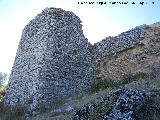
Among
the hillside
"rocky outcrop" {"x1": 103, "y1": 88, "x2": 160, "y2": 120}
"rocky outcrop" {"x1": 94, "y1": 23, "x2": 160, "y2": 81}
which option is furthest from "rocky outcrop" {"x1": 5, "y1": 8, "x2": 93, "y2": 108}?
"rocky outcrop" {"x1": 103, "y1": 88, "x2": 160, "y2": 120}

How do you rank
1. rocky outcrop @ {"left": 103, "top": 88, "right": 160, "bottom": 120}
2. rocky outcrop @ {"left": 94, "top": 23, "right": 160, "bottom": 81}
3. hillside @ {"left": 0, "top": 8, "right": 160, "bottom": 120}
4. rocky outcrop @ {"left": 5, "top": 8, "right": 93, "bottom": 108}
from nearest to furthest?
rocky outcrop @ {"left": 103, "top": 88, "right": 160, "bottom": 120}
hillside @ {"left": 0, "top": 8, "right": 160, "bottom": 120}
rocky outcrop @ {"left": 5, "top": 8, "right": 93, "bottom": 108}
rocky outcrop @ {"left": 94, "top": 23, "right": 160, "bottom": 81}

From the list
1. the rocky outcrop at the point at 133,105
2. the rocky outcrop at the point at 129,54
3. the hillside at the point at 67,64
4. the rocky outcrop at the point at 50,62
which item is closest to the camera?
the rocky outcrop at the point at 133,105

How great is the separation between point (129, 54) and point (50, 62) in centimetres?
436

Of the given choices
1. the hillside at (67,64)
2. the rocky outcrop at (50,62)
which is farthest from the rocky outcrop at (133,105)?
the rocky outcrop at (50,62)

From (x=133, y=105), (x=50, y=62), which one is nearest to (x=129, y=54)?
(x=50, y=62)

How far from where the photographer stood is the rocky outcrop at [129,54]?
16.8m

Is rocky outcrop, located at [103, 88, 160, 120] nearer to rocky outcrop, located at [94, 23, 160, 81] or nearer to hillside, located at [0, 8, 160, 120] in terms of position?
hillside, located at [0, 8, 160, 120]

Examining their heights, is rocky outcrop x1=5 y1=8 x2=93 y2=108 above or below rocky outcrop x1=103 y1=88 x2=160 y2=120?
above

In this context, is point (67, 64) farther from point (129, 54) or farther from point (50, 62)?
point (129, 54)

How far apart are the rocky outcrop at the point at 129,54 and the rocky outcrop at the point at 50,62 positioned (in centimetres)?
89

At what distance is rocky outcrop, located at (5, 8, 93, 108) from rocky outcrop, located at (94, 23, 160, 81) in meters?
0.89

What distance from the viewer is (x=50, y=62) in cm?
1691

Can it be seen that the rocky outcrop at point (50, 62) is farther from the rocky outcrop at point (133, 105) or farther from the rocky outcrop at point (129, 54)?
the rocky outcrop at point (133, 105)

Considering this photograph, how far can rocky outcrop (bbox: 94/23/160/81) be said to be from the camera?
16781mm
